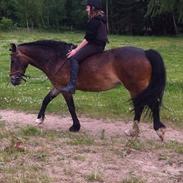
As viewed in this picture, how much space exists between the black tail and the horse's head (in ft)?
8.67

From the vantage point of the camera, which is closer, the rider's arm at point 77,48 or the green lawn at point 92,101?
the rider's arm at point 77,48

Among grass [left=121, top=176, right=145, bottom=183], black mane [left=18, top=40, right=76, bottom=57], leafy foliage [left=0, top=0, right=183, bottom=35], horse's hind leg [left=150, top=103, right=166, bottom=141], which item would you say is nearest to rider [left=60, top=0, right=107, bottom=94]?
black mane [left=18, top=40, right=76, bottom=57]

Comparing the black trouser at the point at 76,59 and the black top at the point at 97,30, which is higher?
the black top at the point at 97,30

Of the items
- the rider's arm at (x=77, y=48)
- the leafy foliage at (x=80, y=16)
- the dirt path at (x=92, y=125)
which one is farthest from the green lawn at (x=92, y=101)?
the leafy foliage at (x=80, y=16)

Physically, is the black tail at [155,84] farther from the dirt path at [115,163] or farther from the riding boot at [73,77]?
the riding boot at [73,77]

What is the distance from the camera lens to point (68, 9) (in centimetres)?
8831

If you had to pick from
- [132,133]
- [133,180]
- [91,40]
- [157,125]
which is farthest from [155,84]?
[133,180]

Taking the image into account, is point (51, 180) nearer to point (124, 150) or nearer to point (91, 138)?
point (124, 150)

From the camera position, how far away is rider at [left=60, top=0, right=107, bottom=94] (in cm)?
1050

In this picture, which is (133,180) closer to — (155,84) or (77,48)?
(155,84)

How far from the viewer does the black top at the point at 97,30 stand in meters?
10.5

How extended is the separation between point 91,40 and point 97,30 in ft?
0.80

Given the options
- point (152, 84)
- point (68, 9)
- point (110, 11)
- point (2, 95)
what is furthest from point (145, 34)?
point (152, 84)

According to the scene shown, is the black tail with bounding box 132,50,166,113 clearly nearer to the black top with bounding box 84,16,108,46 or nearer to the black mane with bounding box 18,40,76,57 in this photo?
the black top with bounding box 84,16,108,46
